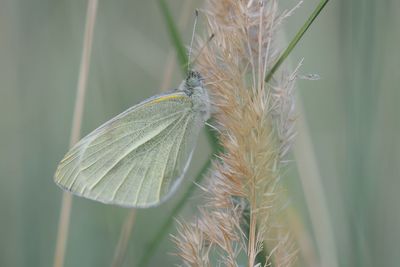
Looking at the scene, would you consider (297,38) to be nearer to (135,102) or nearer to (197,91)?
(197,91)

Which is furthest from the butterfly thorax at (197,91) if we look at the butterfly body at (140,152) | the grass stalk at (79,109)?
the grass stalk at (79,109)

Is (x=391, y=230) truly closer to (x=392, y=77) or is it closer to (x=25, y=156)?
(x=392, y=77)

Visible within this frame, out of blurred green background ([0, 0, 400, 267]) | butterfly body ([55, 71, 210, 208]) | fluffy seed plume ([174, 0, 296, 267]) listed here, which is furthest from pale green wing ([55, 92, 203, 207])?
fluffy seed plume ([174, 0, 296, 267])

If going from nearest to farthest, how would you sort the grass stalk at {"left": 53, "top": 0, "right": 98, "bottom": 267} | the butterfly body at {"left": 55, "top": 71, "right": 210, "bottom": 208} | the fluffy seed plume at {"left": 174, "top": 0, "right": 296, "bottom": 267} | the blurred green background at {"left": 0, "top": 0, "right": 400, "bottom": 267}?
the fluffy seed plume at {"left": 174, "top": 0, "right": 296, "bottom": 267} → the blurred green background at {"left": 0, "top": 0, "right": 400, "bottom": 267} → the grass stalk at {"left": 53, "top": 0, "right": 98, "bottom": 267} → the butterfly body at {"left": 55, "top": 71, "right": 210, "bottom": 208}

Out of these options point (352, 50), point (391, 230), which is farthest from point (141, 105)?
point (391, 230)

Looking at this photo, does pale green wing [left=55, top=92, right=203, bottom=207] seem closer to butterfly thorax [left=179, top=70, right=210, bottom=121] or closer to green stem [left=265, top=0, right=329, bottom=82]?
butterfly thorax [left=179, top=70, right=210, bottom=121]
